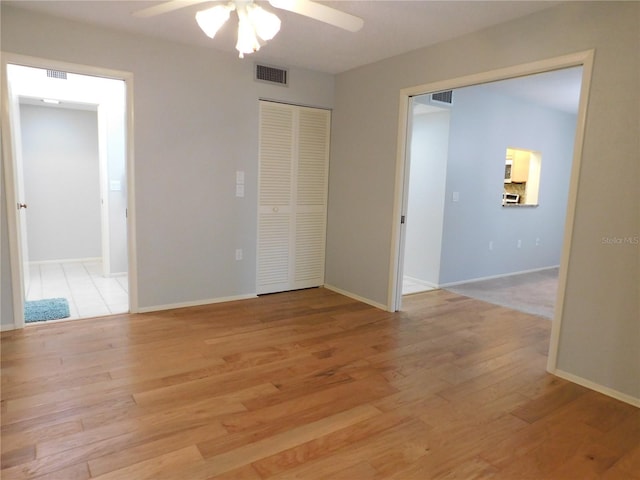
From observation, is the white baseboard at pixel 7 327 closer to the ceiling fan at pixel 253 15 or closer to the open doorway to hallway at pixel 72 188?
the open doorway to hallway at pixel 72 188

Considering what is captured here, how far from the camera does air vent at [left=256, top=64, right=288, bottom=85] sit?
4191 millimetres

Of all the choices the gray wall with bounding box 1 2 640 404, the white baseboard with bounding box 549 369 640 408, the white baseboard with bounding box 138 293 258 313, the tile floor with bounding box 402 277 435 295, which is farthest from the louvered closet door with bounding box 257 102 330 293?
the white baseboard with bounding box 549 369 640 408

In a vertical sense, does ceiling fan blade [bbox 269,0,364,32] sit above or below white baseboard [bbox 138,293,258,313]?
above

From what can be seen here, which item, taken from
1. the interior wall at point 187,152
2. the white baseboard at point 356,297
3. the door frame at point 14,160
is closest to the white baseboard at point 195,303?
the interior wall at point 187,152

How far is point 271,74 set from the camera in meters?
4.27

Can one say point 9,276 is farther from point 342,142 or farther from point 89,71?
point 342,142

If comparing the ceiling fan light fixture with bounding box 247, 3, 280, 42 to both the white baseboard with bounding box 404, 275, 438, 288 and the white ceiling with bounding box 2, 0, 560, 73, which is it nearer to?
the white ceiling with bounding box 2, 0, 560, 73

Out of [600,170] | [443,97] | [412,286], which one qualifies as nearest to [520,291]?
[412,286]

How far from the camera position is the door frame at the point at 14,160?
3105 millimetres

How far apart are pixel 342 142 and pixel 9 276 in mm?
3385

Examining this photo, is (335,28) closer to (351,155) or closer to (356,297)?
(351,155)

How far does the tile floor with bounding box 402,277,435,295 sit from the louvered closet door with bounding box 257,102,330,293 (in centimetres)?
109

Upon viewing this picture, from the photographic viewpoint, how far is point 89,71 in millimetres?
3393

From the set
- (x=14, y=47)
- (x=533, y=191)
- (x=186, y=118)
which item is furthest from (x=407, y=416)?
(x=533, y=191)
